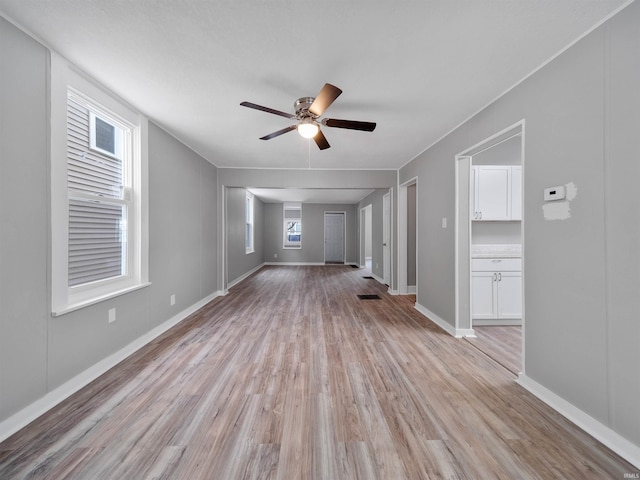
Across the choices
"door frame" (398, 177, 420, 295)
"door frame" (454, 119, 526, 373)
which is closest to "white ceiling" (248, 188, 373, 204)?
"door frame" (398, 177, 420, 295)

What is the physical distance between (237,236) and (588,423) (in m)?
5.94

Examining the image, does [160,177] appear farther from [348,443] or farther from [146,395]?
[348,443]

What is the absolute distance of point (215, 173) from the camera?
471cm

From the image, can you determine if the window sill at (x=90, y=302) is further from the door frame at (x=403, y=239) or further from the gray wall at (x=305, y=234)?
the gray wall at (x=305, y=234)

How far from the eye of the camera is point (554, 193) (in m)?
1.76

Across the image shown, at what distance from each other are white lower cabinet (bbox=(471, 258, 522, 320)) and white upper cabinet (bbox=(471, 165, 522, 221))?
2.25 feet

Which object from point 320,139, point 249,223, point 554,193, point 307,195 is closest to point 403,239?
point 320,139

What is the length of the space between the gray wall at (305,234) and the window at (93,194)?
6876 mm

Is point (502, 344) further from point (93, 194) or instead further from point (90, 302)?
point (93, 194)

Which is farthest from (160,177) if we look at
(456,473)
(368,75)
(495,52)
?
(456,473)

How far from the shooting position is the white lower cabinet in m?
3.25

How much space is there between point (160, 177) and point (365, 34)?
265 cm

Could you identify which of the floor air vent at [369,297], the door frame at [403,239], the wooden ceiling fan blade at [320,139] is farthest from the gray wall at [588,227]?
the floor air vent at [369,297]

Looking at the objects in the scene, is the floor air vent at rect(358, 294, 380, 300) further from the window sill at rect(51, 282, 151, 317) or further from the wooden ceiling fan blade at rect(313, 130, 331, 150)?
the window sill at rect(51, 282, 151, 317)
